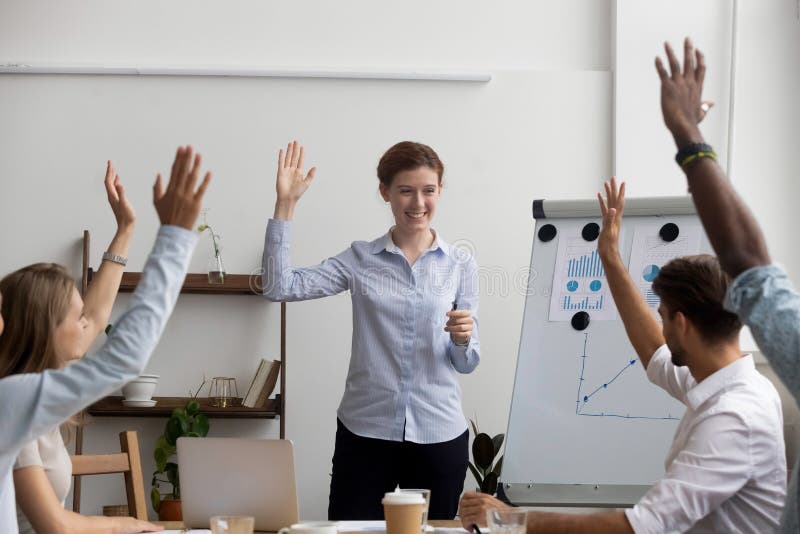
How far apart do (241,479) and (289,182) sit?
3.65 ft

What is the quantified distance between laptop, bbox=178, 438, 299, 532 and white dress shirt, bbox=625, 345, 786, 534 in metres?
0.67

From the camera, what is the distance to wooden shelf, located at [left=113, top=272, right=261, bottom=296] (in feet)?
13.1

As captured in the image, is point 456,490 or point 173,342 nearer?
point 456,490

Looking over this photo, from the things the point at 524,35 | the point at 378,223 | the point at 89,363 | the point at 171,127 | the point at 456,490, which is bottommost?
the point at 456,490

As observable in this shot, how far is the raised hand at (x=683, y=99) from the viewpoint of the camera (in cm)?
126

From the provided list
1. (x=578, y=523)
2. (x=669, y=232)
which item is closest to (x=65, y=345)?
(x=578, y=523)

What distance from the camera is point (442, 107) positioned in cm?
418

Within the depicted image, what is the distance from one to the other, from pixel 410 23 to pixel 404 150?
1512mm

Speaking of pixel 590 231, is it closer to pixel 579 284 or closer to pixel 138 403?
pixel 579 284

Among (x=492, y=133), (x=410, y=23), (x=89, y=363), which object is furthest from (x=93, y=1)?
(x=89, y=363)

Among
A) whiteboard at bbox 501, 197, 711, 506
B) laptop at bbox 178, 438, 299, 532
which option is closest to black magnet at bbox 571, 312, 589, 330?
whiteboard at bbox 501, 197, 711, 506

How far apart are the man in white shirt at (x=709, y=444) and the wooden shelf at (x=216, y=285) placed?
2.33m

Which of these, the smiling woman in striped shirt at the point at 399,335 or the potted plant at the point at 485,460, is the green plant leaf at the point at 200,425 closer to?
the potted plant at the point at 485,460

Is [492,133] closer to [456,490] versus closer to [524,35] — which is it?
[524,35]
